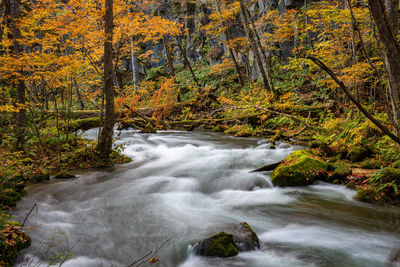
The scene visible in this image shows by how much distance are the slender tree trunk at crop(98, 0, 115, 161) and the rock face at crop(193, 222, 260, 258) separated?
5.22 m

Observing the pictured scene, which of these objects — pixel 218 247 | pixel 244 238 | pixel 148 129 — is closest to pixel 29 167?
pixel 218 247

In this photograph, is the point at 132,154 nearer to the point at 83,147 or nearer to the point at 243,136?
the point at 83,147

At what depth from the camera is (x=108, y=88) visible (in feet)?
24.4

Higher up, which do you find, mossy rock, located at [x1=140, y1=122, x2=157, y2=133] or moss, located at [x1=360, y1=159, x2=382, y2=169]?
mossy rock, located at [x1=140, y1=122, x2=157, y2=133]

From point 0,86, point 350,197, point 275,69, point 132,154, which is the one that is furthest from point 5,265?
point 275,69

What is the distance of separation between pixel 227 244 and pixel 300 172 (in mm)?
3039

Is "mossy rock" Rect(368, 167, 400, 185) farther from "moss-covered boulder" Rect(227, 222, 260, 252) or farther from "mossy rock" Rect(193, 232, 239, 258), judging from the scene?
"mossy rock" Rect(193, 232, 239, 258)

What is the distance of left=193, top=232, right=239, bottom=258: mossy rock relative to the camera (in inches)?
128

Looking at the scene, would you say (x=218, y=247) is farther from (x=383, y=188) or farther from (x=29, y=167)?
(x=29, y=167)

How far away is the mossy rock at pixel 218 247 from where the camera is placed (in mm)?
3240

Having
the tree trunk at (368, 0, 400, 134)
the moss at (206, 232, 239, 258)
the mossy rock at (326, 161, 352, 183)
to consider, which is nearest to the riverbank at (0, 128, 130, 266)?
the moss at (206, 232, 239, 258)

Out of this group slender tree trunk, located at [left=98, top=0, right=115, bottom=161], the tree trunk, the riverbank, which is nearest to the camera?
the tree trunk

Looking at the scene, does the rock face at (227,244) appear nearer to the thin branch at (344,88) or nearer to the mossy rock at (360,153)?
the thin branch at (344,88)

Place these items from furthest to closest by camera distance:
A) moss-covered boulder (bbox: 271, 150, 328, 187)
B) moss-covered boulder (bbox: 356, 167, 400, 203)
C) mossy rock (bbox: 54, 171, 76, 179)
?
mossy rock (bbox: 54, 171, 76, 179), moss-covered boulder (bbox: 271, 150, 328, 187), moss-covered boulder (bbox: 356, 167, 400, 203)
